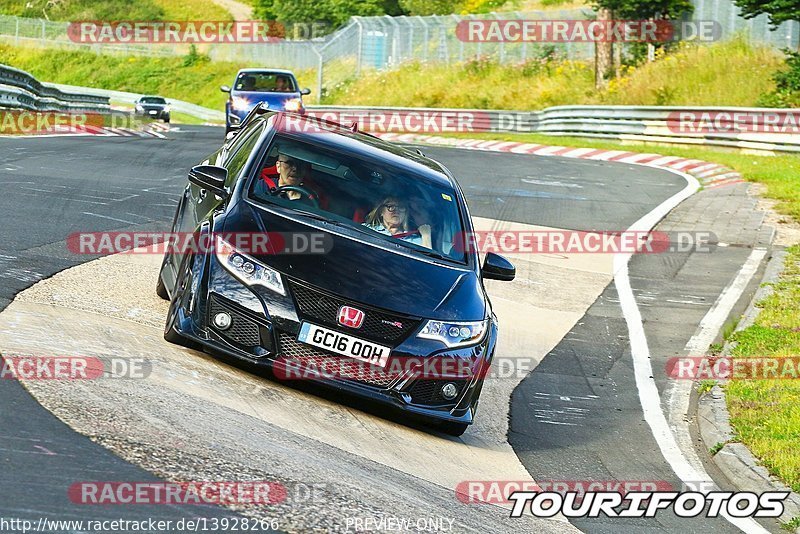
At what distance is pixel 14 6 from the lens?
293ft

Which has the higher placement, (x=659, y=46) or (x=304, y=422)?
(x=659, y=46)

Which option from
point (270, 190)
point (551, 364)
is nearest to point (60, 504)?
point (270, 190)

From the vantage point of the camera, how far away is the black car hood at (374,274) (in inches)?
260

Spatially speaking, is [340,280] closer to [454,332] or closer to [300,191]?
[454,332]

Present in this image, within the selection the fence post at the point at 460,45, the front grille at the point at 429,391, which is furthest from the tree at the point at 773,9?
the front grille at the point at 429,391

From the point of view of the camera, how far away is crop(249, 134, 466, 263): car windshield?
7480 millimetres

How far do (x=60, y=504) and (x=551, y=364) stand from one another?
5902 millimetres

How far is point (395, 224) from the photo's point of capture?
24.7 ft

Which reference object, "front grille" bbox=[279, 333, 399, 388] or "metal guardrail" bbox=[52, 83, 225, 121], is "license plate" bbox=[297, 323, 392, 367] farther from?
"metal guardrail" bbox=[52, 83, 225, 121]

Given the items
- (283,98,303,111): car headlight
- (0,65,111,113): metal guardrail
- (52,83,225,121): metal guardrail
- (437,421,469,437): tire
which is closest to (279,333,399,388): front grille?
(437,421,469,437): tire

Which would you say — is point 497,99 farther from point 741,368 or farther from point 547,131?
point 741,368

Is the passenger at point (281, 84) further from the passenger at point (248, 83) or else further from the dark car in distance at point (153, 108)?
the dark car in distance at point (153, 108)

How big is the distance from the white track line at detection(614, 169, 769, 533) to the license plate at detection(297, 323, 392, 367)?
2065 millimetres

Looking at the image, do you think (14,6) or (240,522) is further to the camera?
(14,6)
